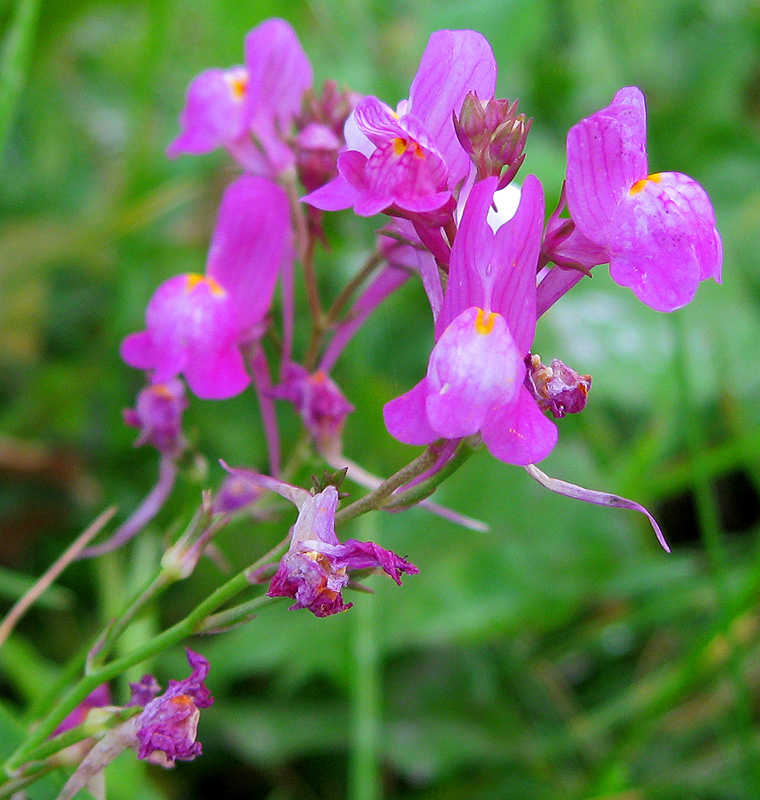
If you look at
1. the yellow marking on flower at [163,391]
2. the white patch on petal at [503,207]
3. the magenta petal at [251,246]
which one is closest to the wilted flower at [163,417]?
the yellow marking on flower at [163,391]

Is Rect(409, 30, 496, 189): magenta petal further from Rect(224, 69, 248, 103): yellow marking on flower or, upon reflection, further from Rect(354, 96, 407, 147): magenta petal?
Rect(224, 69, 248, 103): yellow marking on flower

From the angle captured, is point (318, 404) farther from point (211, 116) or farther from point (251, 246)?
point (211, 116)

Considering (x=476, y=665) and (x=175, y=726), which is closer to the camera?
(x=175, y=726)

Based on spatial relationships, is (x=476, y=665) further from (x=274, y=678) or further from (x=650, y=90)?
(x=650, y=90)

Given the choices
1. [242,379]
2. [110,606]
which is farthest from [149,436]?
[110,606]

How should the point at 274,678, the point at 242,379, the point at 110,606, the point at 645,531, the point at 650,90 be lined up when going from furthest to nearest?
the point at 650,90
the point at 645,531
the point at 274,678
the point at 110,606
the point at 242,379

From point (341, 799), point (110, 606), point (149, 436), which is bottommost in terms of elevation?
point (341, 799)

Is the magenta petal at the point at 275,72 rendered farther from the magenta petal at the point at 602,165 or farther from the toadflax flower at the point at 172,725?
the toadflax flower at the point at 172,725
